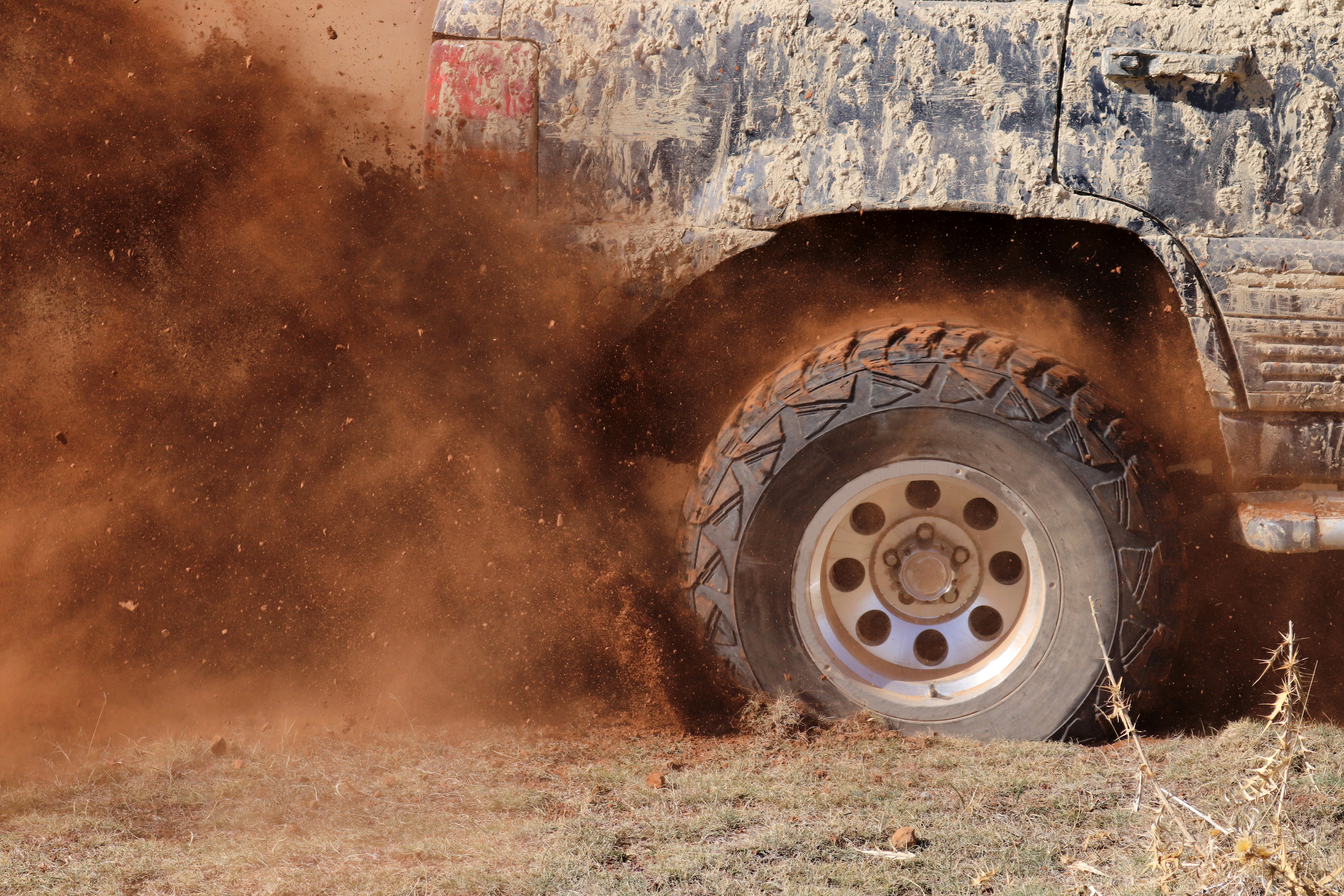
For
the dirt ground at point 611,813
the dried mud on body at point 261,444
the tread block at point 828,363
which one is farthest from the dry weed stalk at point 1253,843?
the dried mud on body at point 261,444

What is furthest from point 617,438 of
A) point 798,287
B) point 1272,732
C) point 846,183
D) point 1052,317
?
point 1272,732

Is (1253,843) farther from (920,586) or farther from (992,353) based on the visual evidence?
(992,353)

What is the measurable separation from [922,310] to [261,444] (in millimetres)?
2373

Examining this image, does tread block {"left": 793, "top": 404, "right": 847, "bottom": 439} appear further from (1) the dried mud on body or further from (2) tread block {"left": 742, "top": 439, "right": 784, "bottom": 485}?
(1) the dried mud on body

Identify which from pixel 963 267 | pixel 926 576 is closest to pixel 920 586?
pixel 926 576

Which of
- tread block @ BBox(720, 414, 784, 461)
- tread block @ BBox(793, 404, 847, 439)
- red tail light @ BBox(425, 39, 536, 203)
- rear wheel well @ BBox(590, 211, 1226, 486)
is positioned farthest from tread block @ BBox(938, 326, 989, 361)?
red tail light @ BBox(425, 39, 536, 203)

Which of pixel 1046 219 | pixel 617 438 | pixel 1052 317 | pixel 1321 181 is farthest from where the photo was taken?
pixel 617 438

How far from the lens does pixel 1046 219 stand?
2840mm

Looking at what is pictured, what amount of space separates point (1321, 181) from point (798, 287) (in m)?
1.43

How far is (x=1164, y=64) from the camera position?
8.70 ft

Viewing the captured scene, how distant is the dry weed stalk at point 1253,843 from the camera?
5.80 ft

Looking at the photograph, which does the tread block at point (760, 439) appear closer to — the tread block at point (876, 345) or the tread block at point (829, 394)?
the tread block at point (829, 394)

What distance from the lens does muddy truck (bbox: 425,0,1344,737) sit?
268 cm

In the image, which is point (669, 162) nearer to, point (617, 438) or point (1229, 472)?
point (617, 438)
